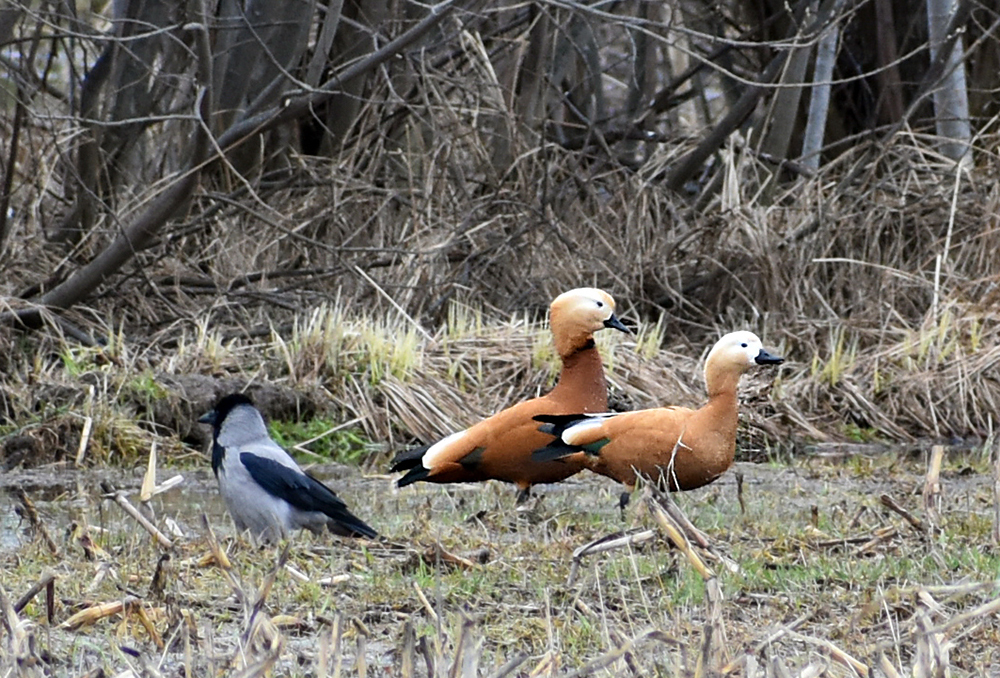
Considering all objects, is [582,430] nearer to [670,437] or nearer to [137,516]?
[670,437]

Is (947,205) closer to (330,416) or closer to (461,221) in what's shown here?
(461,221)

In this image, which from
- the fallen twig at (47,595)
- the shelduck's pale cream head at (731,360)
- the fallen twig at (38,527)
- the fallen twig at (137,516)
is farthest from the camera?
the shelduck's pale cream head at (731,360)

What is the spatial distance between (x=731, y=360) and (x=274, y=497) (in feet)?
5.83

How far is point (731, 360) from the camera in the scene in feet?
19.6

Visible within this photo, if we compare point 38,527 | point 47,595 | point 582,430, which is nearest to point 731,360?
point 582,430

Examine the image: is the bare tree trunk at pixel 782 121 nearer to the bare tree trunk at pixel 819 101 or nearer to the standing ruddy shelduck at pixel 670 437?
the bare tree trunk at pixel 819 101

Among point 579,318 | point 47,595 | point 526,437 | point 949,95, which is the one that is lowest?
point 949,95

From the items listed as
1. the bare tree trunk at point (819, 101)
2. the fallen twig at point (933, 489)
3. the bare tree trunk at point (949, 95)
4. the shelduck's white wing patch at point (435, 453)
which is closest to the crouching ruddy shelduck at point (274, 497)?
the shelduck's white wing patch at point (435, 453)

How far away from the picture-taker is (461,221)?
10328 mm

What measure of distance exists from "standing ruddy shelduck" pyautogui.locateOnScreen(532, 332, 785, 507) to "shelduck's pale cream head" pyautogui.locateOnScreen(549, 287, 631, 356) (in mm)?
531

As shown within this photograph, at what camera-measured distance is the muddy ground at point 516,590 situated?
3082mm

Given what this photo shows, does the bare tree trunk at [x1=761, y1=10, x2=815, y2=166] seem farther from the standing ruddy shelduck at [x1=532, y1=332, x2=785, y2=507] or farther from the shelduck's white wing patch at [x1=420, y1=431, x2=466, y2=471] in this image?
the shelduck's white wing patch at [x1=420, y1=431, x2=466, y2=471]

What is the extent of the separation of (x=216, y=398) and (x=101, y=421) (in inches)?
26.2

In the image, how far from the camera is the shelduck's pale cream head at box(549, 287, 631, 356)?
6.59m
